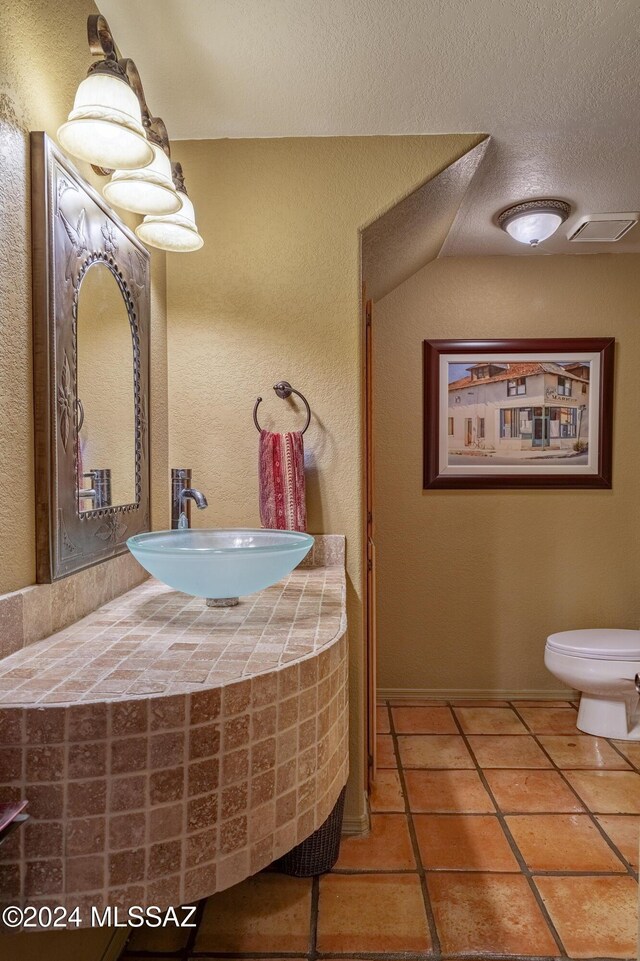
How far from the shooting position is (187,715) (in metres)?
0.77

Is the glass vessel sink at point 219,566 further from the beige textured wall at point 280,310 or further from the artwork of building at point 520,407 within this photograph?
the artwork of building at point 520,407

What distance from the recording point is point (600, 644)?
97.0 inches

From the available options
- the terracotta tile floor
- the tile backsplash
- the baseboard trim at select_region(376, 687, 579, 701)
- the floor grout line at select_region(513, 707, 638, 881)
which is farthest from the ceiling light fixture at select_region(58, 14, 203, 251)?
the baseboard trim at select_region(376, 687, 579, 701)

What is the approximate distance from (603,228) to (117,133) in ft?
7.12

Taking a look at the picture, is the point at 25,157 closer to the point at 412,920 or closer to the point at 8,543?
the point at 8,543

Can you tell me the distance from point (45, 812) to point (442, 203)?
213 centimetres

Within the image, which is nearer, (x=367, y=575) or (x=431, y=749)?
(x=367, y=575)

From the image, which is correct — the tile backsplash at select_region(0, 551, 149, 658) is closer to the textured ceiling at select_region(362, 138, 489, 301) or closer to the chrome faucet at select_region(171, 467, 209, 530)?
the chrome faucet at select_region(171, 467, 209, 530)

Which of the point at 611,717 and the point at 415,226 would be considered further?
the point at 611,717

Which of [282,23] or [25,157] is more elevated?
[282,23]

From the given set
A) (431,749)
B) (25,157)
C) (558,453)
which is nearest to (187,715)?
(25,157)

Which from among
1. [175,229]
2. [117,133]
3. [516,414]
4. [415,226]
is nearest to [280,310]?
[175,229]

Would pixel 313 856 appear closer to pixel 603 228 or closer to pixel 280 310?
pixel 280 310

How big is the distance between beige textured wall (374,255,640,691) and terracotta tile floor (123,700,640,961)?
574 mm
